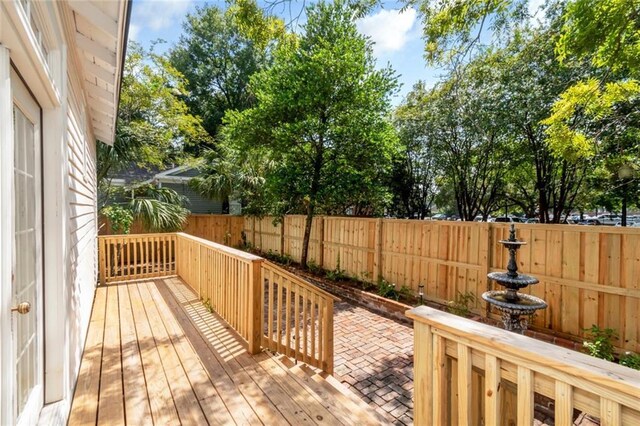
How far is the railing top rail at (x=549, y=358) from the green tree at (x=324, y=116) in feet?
19.9

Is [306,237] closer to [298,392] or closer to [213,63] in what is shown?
[298,392]

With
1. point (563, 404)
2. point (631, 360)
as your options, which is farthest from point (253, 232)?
point (563, 404)

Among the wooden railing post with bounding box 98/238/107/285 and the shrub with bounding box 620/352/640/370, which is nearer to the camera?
the shrub with bounding box 620/352/640/370

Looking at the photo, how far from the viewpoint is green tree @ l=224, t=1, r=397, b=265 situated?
6926mm

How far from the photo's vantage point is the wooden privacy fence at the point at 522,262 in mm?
3641

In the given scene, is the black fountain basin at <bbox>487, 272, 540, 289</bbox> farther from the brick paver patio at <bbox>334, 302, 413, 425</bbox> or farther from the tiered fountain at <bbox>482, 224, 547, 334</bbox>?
the brick paver patio at <bbox>334, 302, 413, 425</bbox>

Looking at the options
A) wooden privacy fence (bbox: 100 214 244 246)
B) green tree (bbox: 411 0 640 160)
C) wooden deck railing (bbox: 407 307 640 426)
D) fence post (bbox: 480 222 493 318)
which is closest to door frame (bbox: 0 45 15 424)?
wooden deck railing (bbox: 407 307 640 426)

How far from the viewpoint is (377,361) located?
3.88m

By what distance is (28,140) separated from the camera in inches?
67.5

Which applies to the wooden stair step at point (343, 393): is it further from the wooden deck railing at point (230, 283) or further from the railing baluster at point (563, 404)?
the railing baluster at point (563, 404)

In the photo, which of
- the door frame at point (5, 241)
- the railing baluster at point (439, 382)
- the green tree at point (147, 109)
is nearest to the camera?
the door frame at point (5, 241)

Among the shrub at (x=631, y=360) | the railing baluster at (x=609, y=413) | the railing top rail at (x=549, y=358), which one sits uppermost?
the railing top rail at (x=549, y=358)

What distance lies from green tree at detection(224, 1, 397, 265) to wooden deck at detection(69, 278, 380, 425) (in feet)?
14.4

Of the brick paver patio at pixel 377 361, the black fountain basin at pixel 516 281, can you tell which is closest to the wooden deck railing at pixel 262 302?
the brick paver patio at pixel 377 361
